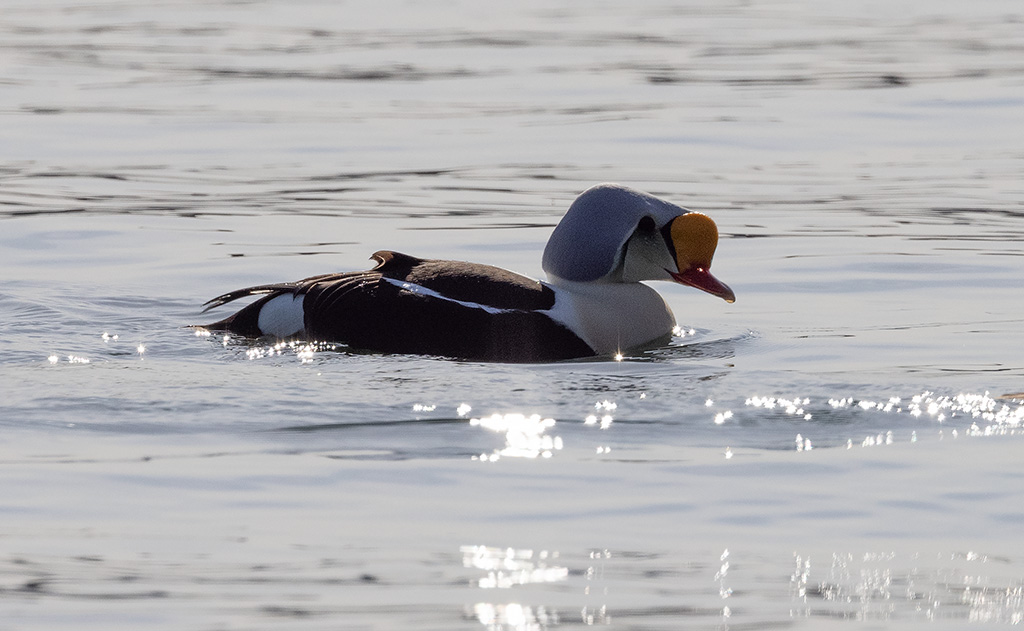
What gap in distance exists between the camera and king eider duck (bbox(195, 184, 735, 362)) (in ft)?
22.4

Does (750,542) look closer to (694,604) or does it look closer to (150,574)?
(694,604)

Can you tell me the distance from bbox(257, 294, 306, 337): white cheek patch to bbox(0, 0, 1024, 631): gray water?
13cm

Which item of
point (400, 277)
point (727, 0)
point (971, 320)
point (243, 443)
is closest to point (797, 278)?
point (971, 320)

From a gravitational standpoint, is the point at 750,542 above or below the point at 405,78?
below

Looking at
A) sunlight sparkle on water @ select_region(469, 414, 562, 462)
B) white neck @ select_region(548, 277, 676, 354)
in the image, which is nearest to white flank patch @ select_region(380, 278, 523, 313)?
white neck @ select_region(548, 277, 676, 354)

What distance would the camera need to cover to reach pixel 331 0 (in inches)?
981

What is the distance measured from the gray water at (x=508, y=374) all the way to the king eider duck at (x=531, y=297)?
0.60ft

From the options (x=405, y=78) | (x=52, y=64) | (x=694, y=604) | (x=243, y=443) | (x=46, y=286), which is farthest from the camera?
(x=52, y=64)

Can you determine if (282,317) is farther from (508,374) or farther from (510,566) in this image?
(510,566)

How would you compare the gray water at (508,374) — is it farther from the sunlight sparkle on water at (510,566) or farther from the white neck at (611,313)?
the white neck at (611,313)

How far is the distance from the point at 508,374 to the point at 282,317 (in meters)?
1.15

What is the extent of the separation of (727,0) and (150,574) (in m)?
21.8

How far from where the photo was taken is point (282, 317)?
7160mm

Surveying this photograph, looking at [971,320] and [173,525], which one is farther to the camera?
[971,320]
